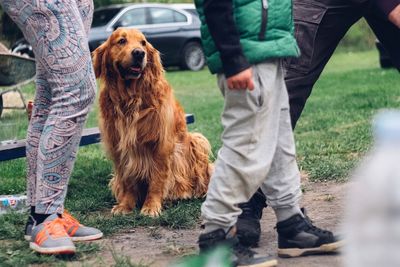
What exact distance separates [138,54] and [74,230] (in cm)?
148

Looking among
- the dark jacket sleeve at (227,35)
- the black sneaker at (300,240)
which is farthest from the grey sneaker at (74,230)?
the dark jacket sleeve at (227,35)

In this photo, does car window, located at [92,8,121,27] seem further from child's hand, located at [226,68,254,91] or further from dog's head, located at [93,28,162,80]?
child's hand, located at [226,68,254,91]

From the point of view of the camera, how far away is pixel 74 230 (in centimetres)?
403

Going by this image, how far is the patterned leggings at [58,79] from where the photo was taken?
12.1 ft

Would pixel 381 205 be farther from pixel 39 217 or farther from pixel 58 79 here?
pixel 39 217

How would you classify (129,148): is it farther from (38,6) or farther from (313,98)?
(313,98)

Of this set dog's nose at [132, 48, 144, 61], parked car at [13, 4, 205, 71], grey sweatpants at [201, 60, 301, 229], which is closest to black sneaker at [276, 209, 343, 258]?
grey sweatpants at [201, 60, 301, 229]

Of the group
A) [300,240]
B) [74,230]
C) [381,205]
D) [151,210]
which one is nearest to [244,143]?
[300,240]

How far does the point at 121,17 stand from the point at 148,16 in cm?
95

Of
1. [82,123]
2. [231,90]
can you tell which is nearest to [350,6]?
[231,90]

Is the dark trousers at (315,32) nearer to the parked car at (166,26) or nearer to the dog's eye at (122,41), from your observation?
the dog's eye at (122,41)

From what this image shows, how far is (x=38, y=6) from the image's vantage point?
366 centimetres

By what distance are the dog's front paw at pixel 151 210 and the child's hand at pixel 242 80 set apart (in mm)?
1833

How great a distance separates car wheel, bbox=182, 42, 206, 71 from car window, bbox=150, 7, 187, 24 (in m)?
0.91
